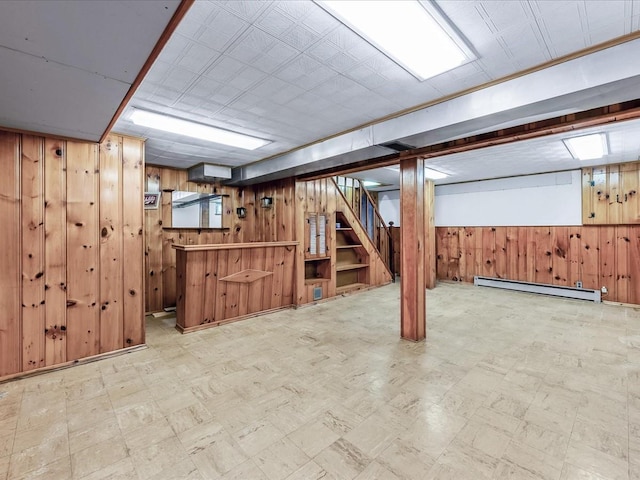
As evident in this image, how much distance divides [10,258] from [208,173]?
101 inches

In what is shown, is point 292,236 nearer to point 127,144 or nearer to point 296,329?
point 296,329

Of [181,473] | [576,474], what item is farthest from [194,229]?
[576,474]

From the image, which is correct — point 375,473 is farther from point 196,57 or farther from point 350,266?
point 350,266

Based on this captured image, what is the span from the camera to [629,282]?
494cm

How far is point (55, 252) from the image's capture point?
2822 millimetres

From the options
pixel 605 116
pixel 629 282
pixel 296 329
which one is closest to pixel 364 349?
pixel 296 329

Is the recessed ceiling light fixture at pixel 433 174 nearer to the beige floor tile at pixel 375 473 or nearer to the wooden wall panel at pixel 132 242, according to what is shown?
the wooden wall panel at pixel 132 242

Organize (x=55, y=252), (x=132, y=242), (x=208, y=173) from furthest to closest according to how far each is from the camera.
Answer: (x=208, y=173) → (x=132, y=242) → (x=55, y=252)

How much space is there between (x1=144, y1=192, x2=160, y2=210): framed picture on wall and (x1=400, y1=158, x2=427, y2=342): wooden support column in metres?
3.82

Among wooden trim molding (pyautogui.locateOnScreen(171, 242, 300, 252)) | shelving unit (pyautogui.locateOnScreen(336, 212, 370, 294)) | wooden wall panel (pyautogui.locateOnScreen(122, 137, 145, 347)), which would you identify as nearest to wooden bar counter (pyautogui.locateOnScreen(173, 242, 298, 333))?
wooden trim molding (pyautogui.locateOnScreen(171, 242, 300, 252))

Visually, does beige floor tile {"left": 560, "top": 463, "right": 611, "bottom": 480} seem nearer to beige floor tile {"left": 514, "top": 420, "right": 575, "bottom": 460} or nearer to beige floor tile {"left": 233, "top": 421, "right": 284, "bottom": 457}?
beige floor tile {"left": 514, "top": 420, "right": 575, "bottom": 460}

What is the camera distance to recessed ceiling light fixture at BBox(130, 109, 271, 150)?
2.81 meters

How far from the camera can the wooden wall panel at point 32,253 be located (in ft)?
8.79

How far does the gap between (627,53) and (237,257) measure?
413 centimetres
